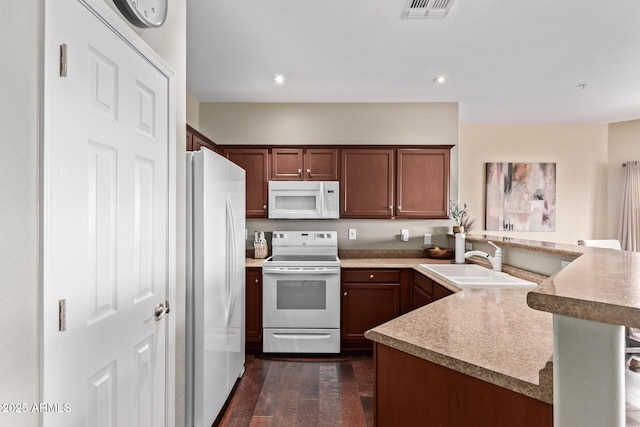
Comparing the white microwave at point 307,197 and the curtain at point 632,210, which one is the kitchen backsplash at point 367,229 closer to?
the white microwave at point 307,197

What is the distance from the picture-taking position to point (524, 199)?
4.41 meters

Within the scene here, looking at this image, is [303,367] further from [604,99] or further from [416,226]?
[604,99]

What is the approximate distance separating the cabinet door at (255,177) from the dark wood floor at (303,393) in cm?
149

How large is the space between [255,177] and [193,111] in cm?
103

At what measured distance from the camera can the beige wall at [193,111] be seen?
3423 millimetres

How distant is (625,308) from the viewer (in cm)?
46

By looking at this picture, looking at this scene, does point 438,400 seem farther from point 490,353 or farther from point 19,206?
point 19,206

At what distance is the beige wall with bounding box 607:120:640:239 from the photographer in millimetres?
4262

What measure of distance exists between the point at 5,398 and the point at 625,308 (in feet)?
4.07

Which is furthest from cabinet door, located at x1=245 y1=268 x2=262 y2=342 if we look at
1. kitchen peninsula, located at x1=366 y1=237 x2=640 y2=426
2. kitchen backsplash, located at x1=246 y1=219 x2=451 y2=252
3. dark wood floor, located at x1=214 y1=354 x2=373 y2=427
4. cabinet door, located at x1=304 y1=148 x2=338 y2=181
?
kitchen peninsula, located at x1=366 y1=237 x2=640 y2=426

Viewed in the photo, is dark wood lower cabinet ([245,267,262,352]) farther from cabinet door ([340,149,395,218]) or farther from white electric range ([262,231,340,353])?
cabinet door ([340,149,395,218])

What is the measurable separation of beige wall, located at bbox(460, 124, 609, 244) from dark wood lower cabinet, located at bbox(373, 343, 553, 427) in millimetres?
3911

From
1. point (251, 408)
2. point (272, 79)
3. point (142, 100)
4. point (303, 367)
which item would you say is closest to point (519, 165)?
point (272, 79)

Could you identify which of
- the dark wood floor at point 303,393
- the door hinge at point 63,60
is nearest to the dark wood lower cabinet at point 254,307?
the dark wood floor at point 303,393
